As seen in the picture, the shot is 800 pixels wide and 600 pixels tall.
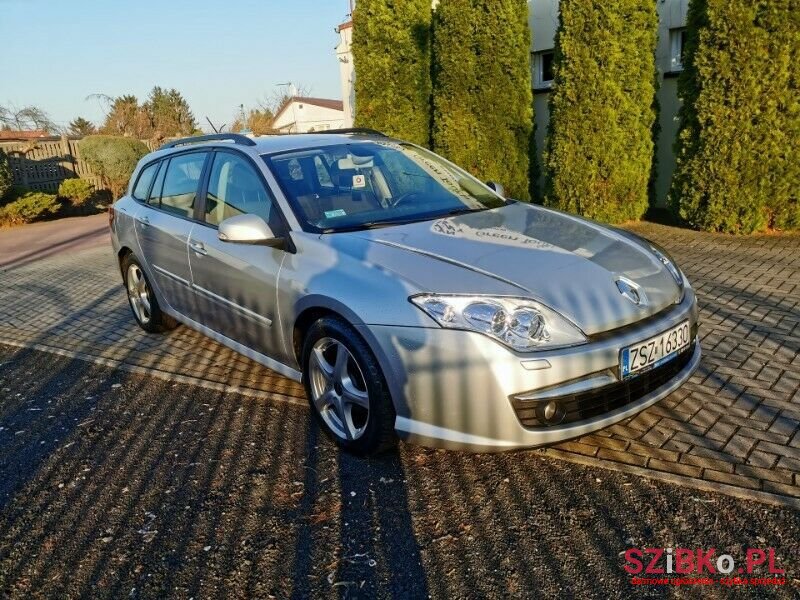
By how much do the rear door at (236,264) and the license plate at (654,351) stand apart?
1882 mm

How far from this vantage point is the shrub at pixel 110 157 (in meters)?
18.2

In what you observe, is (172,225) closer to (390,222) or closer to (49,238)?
(390,222)

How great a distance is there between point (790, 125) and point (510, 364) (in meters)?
7.17

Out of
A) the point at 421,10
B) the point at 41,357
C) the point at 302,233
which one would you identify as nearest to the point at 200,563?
the point at 302,233

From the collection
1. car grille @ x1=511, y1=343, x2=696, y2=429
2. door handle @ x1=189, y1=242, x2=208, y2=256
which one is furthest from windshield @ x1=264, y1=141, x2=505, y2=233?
car grille @ x1=511, y1=343, x2=696, y2=429

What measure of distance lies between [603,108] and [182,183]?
6.47 meters

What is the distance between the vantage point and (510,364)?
8.66 ft

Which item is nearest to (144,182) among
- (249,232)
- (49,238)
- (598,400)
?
(249,232)

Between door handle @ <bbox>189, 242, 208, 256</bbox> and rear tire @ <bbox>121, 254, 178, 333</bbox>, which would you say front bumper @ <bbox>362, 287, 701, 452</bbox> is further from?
rear tire @ <bbox>121, 254, 178, 333</bbox>

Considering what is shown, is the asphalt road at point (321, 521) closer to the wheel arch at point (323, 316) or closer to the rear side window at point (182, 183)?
the wheel arch at point (323, 316)

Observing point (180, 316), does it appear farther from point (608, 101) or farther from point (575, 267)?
point (608, 101)

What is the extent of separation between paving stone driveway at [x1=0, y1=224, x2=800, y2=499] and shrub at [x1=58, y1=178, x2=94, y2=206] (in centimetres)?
852

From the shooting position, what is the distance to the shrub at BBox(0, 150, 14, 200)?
578 inches

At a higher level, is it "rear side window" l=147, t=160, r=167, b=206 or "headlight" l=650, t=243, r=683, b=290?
"rear side window" l=147, t=160, r=167, b=206
